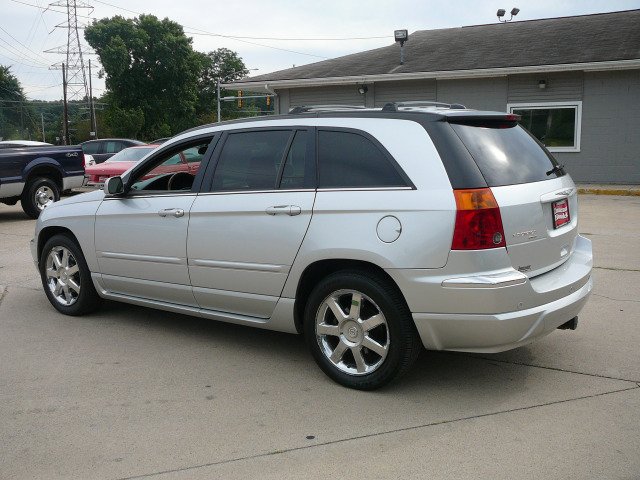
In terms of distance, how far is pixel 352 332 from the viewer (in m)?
4.05

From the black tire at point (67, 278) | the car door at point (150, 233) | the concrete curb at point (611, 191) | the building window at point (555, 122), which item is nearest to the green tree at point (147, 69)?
the building window at point (555, 122)

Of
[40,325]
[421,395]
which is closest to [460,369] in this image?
[421,395]

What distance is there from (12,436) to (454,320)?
97.1 inches

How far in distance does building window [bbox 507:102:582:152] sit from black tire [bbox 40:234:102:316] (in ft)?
49.1

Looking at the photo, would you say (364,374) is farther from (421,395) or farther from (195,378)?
(195,378)

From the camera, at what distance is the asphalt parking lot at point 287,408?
10.4 feet

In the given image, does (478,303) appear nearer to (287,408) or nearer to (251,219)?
(287,408)

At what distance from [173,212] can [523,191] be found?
2.49 meters

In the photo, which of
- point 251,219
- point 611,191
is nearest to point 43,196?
point 251,219

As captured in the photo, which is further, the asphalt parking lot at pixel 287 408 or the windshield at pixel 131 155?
the windshield at pixel 131 155

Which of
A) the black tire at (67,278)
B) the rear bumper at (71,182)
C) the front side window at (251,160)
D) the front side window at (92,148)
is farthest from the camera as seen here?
the front side window at (92,148)

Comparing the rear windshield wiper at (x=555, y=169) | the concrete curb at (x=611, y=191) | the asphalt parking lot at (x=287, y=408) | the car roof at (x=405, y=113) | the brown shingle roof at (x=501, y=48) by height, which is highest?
the brown shingle roof at (x=501, y=48)

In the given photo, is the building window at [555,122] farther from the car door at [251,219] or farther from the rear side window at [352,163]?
the rear side window at [352,163]

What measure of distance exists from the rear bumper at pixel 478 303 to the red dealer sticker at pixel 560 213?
43cm
